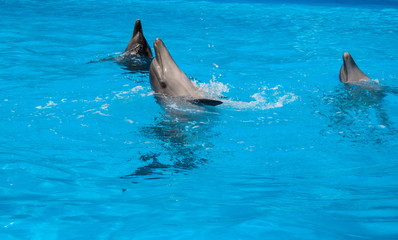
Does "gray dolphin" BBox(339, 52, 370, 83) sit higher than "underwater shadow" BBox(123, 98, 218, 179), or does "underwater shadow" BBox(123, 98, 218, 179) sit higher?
"gray dolphin" BBox(339, 52, 370, 83)

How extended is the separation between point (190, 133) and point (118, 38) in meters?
6.99

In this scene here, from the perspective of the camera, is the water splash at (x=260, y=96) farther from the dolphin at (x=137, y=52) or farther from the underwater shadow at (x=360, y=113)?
the dolphin at (x=137, y=52)

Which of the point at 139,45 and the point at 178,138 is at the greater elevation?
the point at 139,45

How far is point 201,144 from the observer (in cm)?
503

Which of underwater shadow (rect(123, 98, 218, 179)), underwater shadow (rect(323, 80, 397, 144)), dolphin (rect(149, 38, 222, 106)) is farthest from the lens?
dolphin (rect(149, 38, 222, 106))

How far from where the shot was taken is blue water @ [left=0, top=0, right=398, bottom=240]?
294cm

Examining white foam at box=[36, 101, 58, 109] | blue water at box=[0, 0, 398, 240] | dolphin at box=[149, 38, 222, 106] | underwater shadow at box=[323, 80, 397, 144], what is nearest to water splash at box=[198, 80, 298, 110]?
blue water at box=[0, 0, 398, 240]

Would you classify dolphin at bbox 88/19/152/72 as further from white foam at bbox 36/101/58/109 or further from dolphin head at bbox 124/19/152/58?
white foam at bbox 36/101/58/109

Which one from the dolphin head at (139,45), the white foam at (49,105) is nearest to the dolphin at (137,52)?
the dolphin head at (139,45)

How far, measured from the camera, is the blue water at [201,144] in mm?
2938

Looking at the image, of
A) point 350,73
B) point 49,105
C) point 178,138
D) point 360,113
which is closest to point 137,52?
point 49,105

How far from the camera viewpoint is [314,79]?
8242 mm

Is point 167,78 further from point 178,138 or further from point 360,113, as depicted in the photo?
point 360,113

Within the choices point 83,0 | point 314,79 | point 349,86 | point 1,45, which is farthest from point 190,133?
point 83,0
